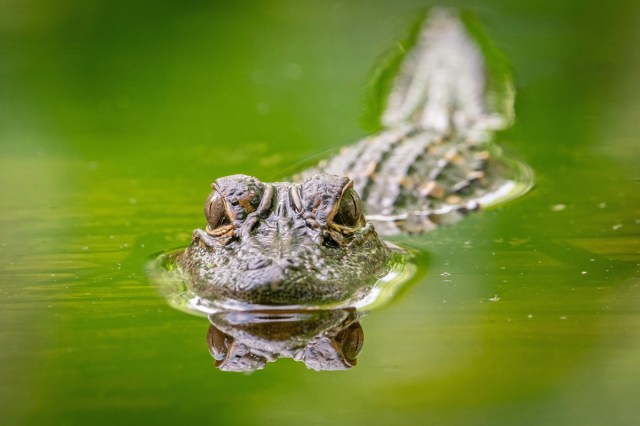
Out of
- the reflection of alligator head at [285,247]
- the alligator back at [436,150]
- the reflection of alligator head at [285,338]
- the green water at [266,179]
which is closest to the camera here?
the green water at [266,179]

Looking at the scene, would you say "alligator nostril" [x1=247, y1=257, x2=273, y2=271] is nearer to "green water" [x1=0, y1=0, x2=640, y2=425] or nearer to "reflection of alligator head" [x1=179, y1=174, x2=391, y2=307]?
"reflection of alligator head" [x1=179, y1=174, x2=391, y2=307]

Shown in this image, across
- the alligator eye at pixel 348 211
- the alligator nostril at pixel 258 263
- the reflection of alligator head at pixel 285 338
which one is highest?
the alligator eye at pixel 348 211

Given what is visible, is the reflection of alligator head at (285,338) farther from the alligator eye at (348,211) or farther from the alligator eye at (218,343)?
the alligator eye at (348,211)

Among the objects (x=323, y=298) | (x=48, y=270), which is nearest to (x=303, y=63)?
(x=48, y=270)

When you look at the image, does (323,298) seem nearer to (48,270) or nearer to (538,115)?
(48,270)

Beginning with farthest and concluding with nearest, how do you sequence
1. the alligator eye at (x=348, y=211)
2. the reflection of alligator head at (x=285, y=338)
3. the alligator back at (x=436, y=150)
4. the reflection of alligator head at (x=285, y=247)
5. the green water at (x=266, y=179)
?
the alligator back at (x=436, y=150) → the alligator eye at (x=348, y=211) → the reflection of alligator head at (x=285, y=247) → the reflection of alligator head at (x=285, y=338) → the green water at (x=266, y=179)

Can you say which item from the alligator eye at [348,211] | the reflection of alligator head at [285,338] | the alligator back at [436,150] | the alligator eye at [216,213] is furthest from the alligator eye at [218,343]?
the alligator back at [436,150]

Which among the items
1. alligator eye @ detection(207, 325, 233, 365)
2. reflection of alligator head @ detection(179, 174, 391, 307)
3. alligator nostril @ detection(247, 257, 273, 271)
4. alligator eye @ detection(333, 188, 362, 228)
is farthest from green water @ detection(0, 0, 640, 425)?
alligator eye @ detection(333, 188, 362, 228)

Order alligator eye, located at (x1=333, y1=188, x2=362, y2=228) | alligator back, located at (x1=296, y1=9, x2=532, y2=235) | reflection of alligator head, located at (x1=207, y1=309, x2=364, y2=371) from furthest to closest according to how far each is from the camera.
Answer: alligator back, located at (x1=296, y1=9, x2=532, y2=235)
alligator eye, located at (x1=333, y1=188, x2=362, y2=228)
reflection of alligator head, located at (x1=207, y1=309, x2=364, y2=371)
